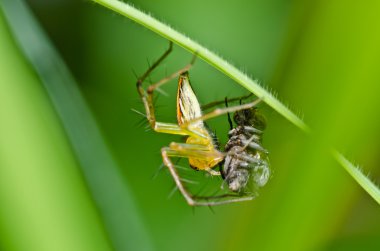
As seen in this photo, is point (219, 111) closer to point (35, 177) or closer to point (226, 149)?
point (226, 149)

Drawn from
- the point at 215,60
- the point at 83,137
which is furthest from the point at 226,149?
the point at 215,60

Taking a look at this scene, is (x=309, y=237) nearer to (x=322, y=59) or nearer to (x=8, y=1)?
(x=322, y=59)

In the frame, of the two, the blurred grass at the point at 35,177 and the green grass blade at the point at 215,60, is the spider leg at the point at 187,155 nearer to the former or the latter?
the blurred grass at the point at 35,177

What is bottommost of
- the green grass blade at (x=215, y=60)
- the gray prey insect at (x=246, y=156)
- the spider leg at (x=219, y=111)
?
the gray prey insect at (x=246, y=156)

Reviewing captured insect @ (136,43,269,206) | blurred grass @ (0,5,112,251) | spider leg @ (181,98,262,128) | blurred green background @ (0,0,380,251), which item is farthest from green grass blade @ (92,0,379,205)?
blurred grass @ (0,5,112,251)

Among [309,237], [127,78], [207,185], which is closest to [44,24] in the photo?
[127,78]

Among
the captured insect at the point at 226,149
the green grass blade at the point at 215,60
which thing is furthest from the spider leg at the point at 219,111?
the green grass blade at the point at 215,60

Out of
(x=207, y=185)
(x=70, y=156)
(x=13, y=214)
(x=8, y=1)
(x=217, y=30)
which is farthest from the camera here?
(x=217, y=30)

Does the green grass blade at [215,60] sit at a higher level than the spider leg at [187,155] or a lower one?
higher
